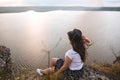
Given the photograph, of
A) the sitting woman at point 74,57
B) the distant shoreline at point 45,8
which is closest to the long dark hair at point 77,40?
the sitting woman at point 74,57

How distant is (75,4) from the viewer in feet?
521

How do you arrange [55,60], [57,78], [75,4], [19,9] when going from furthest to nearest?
[75,4], [19,9], [55,60], [57,78]

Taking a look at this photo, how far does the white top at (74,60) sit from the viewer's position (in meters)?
7.06

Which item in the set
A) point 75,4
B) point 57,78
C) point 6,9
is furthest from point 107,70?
point 75,4

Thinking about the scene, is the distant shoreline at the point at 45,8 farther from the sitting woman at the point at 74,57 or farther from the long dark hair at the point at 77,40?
the long dark hair at the point at 77,40

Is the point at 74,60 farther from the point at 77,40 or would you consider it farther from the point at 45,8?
the point at 45,8

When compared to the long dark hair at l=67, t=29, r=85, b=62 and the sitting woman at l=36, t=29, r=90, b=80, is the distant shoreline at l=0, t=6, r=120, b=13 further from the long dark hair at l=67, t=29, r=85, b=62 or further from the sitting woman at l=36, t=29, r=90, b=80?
the long dark hair at l=67, t=29, r=85, b=62

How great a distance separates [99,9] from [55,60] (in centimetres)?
14837

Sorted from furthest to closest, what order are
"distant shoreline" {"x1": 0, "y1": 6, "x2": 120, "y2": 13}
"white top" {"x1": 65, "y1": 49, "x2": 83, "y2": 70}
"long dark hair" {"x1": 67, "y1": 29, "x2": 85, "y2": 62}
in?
"distant shoreline" {"x1": 0, "y1": 6, "x2": 120, "y2": 13} → "white top" {"x1": 65, "y1": 49, "x2": 83, "y2": 70} → "long dark hair" {"x1": 67, "y1": 29, "x2": 85, "y2": 62}

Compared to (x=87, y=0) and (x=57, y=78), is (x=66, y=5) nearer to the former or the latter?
(x=87, y=0)

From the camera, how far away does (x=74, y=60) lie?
7.11 m

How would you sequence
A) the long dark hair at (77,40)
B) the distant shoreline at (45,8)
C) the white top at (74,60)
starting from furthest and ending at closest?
the distant shoreline at (45,8)
the white top at (74,60)
the long dark hair at (77,40)

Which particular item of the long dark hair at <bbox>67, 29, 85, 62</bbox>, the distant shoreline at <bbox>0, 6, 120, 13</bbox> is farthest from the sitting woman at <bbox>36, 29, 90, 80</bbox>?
the distant shoreline at <bbox>0, 6, 120, 13</bbox>

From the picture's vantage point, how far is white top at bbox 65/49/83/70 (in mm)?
7062
